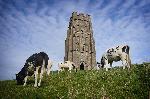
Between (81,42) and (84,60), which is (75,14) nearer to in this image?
(81,42)

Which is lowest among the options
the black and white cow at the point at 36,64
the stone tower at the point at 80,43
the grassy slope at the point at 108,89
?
the grassy slope at the point at 108,89

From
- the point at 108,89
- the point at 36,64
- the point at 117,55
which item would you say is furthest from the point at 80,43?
the point at 108,89

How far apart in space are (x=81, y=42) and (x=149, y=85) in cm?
7370

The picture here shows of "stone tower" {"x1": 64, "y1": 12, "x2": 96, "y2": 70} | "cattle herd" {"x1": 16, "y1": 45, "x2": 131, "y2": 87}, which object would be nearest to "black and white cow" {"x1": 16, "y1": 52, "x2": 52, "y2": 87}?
"cattle herd" {"x1": 16, "y1": 45, "x2": 131, "y2": 87}

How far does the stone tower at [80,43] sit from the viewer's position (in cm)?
8462

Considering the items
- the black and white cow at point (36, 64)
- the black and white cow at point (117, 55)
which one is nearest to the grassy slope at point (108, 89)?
the black and white cow at point (36, 64)

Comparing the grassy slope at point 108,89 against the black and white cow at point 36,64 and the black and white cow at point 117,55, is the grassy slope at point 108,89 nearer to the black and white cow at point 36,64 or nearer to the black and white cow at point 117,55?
the black and white cow at point 36,64

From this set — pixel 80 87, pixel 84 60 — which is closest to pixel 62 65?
pixel 80 87

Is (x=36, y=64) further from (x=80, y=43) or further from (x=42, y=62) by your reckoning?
(x=80, y=43)

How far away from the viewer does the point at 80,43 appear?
287 feet

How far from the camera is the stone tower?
84625 millimetres

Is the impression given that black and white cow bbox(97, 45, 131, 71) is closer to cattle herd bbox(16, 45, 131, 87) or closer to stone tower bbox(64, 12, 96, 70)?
cattle herd bbox(16, 45, 131, 87)

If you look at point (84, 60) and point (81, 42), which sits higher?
point (81, 42)

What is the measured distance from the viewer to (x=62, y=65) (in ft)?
140
